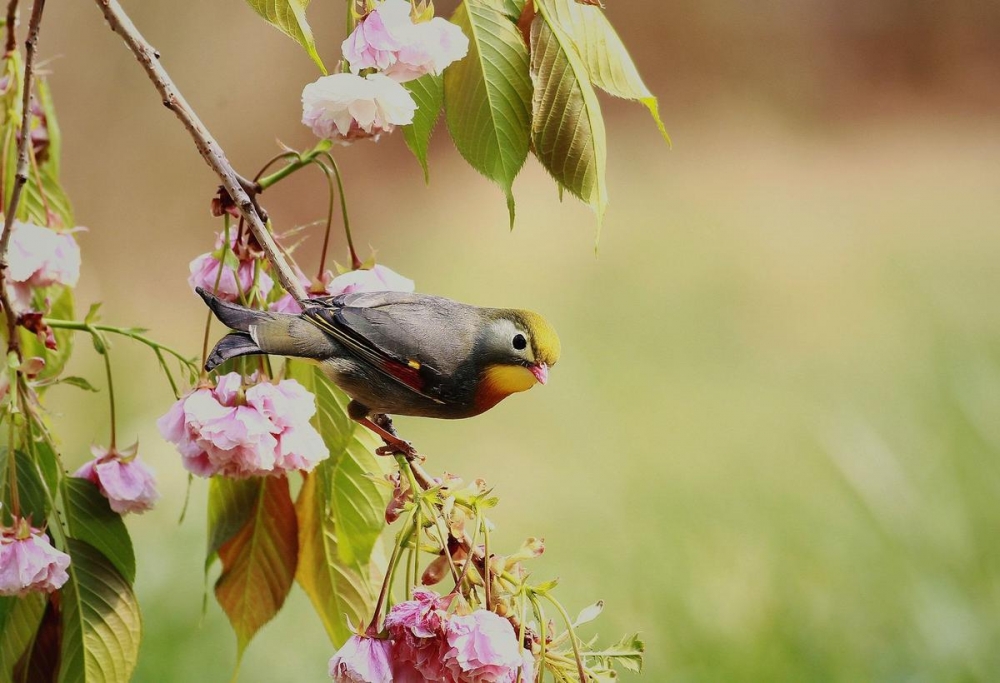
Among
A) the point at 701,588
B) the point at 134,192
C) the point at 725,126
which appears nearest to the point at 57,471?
the point at 701,588

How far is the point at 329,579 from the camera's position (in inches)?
19.0

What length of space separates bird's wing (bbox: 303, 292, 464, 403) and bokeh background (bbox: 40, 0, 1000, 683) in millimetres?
751

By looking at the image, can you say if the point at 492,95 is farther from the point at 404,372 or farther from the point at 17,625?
the point at 17,625

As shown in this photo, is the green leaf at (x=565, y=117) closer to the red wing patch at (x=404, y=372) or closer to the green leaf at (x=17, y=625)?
the red wing patch at (x=404, y=372)

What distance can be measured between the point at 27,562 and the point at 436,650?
0.19 m

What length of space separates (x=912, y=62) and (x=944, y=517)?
1.57m

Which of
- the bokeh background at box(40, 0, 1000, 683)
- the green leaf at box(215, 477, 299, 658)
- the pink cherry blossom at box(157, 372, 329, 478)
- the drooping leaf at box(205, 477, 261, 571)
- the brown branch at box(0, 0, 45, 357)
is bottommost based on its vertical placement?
the bokeh background at box(40, 0, 1000, 683)

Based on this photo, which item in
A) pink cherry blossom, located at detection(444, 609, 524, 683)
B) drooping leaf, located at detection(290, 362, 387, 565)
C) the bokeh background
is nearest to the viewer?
pink cherry blossom, located at detection(444, 609, 524, 683)

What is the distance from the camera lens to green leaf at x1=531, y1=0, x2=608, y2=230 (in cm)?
40

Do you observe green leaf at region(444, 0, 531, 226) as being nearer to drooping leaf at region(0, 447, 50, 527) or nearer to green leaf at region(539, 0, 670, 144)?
green leaf at region(539, 0, 670, 144)

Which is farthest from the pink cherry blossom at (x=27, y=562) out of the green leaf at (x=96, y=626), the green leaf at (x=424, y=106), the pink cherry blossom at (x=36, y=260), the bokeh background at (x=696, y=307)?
the bokeh background at (x=696, y=307)

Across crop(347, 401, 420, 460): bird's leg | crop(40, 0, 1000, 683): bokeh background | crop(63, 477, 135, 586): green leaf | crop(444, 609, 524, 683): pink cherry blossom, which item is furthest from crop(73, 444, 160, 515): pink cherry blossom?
crop(40, 0, 1000, 683): bokeh background

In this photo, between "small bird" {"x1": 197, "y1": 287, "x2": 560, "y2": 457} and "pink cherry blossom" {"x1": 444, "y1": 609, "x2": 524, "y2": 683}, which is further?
"small bird" {"x1": 197, "y1": 287, "x2": 560, "y2": 457}

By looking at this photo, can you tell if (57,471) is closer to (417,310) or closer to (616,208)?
(417,310)
